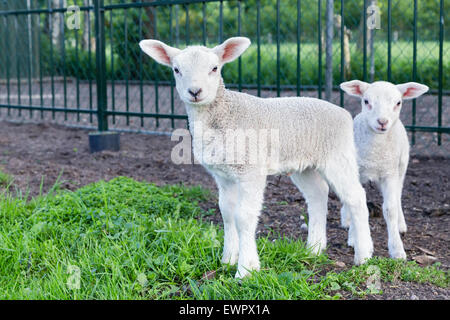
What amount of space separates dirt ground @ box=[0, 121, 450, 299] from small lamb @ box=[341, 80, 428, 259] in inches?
9.0

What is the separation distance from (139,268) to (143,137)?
200 inches

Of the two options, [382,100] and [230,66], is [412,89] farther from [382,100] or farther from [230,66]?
[230,66]

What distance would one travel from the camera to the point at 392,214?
3.83 meters

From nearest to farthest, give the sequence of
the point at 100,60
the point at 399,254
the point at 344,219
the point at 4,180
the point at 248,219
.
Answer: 1. the point at 248,219
2. the point at 399,254
3. the point at 344,219
4. the point at 4,180
5. the point at 100,60

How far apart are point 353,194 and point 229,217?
0.77 metres

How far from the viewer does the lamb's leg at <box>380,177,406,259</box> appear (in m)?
3.72

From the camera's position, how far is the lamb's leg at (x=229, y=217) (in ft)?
11.1

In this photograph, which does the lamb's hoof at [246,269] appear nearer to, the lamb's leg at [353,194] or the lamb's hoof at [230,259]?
the lamb's hoof at [230,259]

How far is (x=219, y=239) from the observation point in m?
3.72

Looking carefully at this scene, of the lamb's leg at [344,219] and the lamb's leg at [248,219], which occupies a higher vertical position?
the lamb's leg at [248,219]
